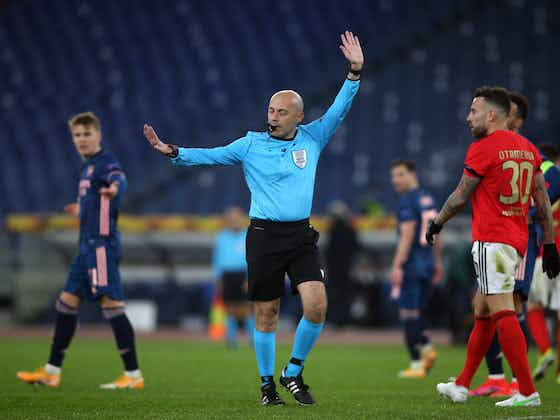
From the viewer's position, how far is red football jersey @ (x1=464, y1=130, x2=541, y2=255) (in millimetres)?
6559

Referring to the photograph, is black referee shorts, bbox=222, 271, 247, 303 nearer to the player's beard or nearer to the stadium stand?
the stadium stand

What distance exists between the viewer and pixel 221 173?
22.7m

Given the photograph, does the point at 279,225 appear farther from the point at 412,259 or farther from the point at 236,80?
the point at 236,80

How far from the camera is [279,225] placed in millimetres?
7004

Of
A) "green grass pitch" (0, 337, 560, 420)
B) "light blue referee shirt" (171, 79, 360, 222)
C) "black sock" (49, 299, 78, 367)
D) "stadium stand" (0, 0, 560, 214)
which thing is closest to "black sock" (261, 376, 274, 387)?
"green grass pitch" (0, 337, 560, 420)

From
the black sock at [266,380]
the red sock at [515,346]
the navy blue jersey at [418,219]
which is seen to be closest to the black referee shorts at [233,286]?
the navy blue jersey at [418,219]

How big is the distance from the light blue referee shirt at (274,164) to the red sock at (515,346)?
1.52m

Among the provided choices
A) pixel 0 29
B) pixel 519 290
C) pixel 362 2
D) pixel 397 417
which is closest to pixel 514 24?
pixel 362 2

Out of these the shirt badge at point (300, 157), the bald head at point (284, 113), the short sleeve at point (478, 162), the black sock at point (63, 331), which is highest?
the bald head at point (284, 113)

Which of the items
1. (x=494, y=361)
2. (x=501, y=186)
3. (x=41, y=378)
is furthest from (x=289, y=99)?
(x=41, y=378)

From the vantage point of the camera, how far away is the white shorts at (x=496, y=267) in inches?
257

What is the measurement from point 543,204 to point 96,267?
375cm

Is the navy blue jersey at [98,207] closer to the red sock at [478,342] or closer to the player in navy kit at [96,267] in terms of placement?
the player in navy kit at [96,267]

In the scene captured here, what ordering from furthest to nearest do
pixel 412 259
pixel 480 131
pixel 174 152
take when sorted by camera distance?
pixel 412 259 → pixel 174 152 → pixel 480 131
